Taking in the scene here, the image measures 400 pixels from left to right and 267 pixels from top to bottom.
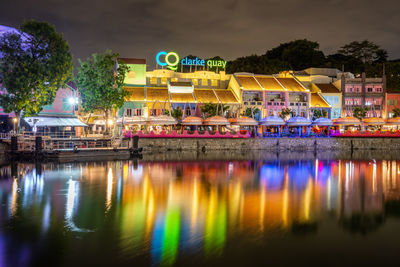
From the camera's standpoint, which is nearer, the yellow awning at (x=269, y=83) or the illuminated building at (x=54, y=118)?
the illuminated building at (x=54, y=118)

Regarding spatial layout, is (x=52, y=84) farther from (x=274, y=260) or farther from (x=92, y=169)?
(x=274, y=260)

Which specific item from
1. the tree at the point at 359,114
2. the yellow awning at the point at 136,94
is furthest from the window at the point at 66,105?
the tree at the point at 359,114

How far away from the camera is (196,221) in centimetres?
1320

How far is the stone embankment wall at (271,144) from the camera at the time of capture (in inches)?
1884

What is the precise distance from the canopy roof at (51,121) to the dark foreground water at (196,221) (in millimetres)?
18569

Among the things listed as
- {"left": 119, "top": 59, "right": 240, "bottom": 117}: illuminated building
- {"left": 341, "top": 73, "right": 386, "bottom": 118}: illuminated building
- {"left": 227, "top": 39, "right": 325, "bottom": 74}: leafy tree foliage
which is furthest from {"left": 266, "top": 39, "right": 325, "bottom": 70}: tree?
{"left": 119, "top": 59, "right": 240, "bottom": 117}: illuminated building

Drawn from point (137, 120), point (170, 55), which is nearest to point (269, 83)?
point (170, 55)

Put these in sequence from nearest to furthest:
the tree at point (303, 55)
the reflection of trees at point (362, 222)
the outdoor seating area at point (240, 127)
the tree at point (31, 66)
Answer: the reflection of trees at point (362, 222) → the tree at point (31, 66) → the outdoor seating area at point (240, 127) → the tree at point (303, 55)

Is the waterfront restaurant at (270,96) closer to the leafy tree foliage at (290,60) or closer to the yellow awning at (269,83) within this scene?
the yellow awning at (269,83)

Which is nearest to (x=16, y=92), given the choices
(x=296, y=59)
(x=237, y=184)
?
(x=237, y=184)

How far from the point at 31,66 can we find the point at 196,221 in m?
30.1

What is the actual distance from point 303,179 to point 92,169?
645 inches

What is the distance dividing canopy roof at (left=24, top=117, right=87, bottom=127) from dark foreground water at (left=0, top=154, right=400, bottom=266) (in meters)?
18.6

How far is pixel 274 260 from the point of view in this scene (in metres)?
9.65
